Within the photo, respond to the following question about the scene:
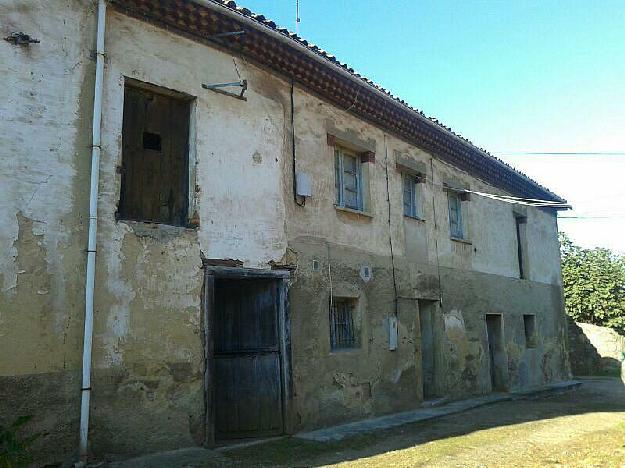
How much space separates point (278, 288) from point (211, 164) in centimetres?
201

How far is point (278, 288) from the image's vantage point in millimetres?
8047

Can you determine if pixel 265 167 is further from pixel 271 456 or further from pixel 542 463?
pixel 542 463

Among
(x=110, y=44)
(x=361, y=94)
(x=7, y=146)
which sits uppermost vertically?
(x=361, y=94)

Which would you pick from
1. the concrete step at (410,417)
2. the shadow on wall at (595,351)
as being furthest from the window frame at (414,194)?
the shadow on wall at (595,351)

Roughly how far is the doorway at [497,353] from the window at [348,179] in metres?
5.62

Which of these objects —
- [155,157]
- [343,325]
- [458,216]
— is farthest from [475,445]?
[458,216]

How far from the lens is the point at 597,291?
23.5 metres

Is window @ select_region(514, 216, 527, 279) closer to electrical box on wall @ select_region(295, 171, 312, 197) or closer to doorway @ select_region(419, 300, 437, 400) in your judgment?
doorway @ select_region(419, 300, 437, 400)

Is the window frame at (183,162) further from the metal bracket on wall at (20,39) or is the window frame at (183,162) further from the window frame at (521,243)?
the window frame at (521,243)

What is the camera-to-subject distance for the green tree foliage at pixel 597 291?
23047mm

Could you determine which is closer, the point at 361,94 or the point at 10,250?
the point at 10,250

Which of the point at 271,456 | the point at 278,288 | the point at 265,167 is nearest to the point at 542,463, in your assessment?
the point at 271,456

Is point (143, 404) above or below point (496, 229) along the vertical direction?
below

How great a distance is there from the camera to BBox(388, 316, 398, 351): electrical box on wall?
9.89 m
